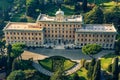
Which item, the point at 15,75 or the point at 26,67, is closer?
the point at 15,75

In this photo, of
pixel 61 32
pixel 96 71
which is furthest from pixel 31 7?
pixel 96 71

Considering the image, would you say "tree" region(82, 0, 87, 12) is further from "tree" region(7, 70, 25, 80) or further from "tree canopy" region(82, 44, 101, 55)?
"tree" region(7, 70, 25, 80)

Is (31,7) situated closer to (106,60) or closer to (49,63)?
(49,63)

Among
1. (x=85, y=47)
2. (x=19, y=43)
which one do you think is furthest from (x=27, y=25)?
(x=85, y=47)

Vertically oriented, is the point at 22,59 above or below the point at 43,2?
below

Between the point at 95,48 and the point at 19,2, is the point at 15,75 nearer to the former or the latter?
the point at 95,48

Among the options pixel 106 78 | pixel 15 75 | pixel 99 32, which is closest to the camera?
pixel 15 75
